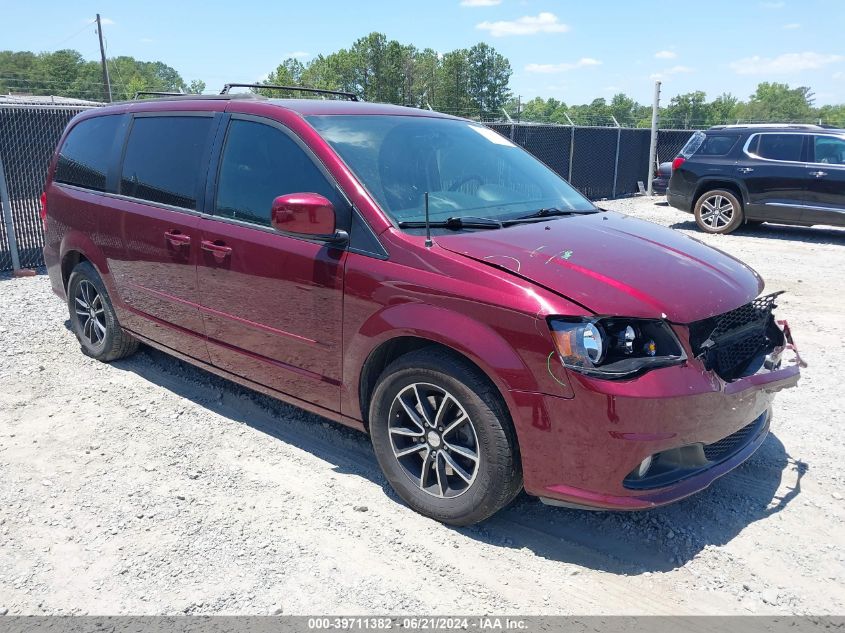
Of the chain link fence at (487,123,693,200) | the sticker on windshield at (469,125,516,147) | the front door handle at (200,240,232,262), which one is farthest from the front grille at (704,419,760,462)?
the chain link fence at (487,123,693,200)

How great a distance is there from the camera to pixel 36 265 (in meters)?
8.80

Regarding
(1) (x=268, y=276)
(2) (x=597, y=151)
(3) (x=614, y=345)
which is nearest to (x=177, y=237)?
(1) (x=268, y=276)

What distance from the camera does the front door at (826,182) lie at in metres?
11.2

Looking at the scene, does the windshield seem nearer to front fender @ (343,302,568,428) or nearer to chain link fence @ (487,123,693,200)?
front fender @ (343,302,568,428)

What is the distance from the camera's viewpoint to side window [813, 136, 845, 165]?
36.9ft

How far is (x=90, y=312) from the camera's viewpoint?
534cm

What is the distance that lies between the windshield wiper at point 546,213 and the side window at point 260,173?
969 millimetres

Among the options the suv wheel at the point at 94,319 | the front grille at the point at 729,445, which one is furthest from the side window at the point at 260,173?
the front grille at the point at 729,445

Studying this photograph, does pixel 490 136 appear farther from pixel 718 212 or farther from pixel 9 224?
pixel 718 212

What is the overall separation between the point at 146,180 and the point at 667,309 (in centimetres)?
343

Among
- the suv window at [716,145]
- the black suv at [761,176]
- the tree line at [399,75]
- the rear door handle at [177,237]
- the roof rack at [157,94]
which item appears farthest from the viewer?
the tree line at [399,75]

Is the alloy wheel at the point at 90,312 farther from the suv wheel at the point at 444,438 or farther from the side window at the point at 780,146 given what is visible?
the side window at the point at 780,146

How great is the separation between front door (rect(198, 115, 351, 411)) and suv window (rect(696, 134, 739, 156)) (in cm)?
1067

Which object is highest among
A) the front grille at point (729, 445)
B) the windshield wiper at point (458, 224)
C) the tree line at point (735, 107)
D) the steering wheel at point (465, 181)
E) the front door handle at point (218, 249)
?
the tree line at point (735, 107)
